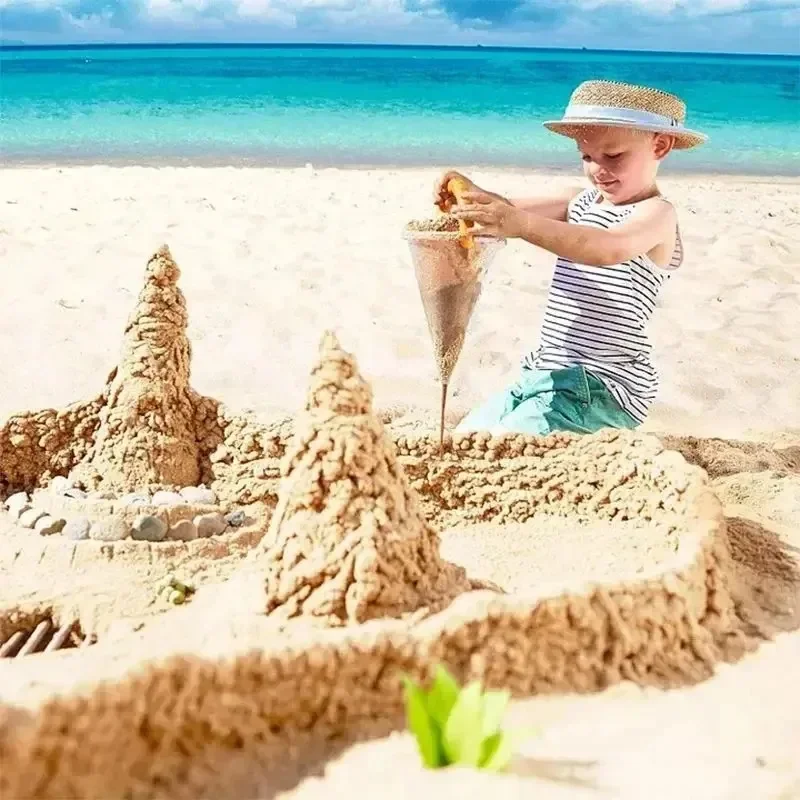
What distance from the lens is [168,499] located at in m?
2.55

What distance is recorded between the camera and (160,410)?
270cm

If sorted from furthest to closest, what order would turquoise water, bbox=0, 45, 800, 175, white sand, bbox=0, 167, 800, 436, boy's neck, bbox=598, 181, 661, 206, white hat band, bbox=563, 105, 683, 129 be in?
turquoise water, bbox=0, 45, 800, 175 → white sand, bbox=0, 167, 800, 436 → boy's neck, bbox=598, 181, 661, 206 → white hat band, bbox=563, 105, 683, 129

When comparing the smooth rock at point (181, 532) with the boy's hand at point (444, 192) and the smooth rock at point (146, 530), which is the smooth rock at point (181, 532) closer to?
the smooth rock at point (146, 530)

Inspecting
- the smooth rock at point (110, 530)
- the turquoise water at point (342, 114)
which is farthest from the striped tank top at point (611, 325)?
the turquoise water at point (342, 114)

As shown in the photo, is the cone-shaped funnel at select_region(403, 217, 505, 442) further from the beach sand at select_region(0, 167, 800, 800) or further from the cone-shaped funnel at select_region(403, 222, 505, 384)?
the beach sand at select_region(0, 167, 800, 800)

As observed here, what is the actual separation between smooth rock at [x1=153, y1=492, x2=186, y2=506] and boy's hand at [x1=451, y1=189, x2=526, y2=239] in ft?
3.16

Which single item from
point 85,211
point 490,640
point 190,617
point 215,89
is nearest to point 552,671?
point 490,640

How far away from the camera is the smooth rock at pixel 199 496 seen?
260 cm

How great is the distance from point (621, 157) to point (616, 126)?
0.15 metres

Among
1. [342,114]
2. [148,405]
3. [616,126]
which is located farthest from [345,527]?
[342,114]

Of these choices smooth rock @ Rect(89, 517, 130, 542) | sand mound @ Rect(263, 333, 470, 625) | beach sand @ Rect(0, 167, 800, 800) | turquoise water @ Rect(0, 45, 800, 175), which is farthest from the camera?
turquoise water @ Rect(0, 45, 800, 175)

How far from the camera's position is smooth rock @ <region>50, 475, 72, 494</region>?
264 centimetres

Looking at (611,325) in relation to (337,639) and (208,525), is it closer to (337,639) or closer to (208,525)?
(208,525)

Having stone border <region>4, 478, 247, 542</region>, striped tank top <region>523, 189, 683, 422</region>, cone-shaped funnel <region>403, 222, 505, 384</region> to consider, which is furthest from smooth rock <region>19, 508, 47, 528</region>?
striped tank top <region>523, 189, 683, 422</region>
